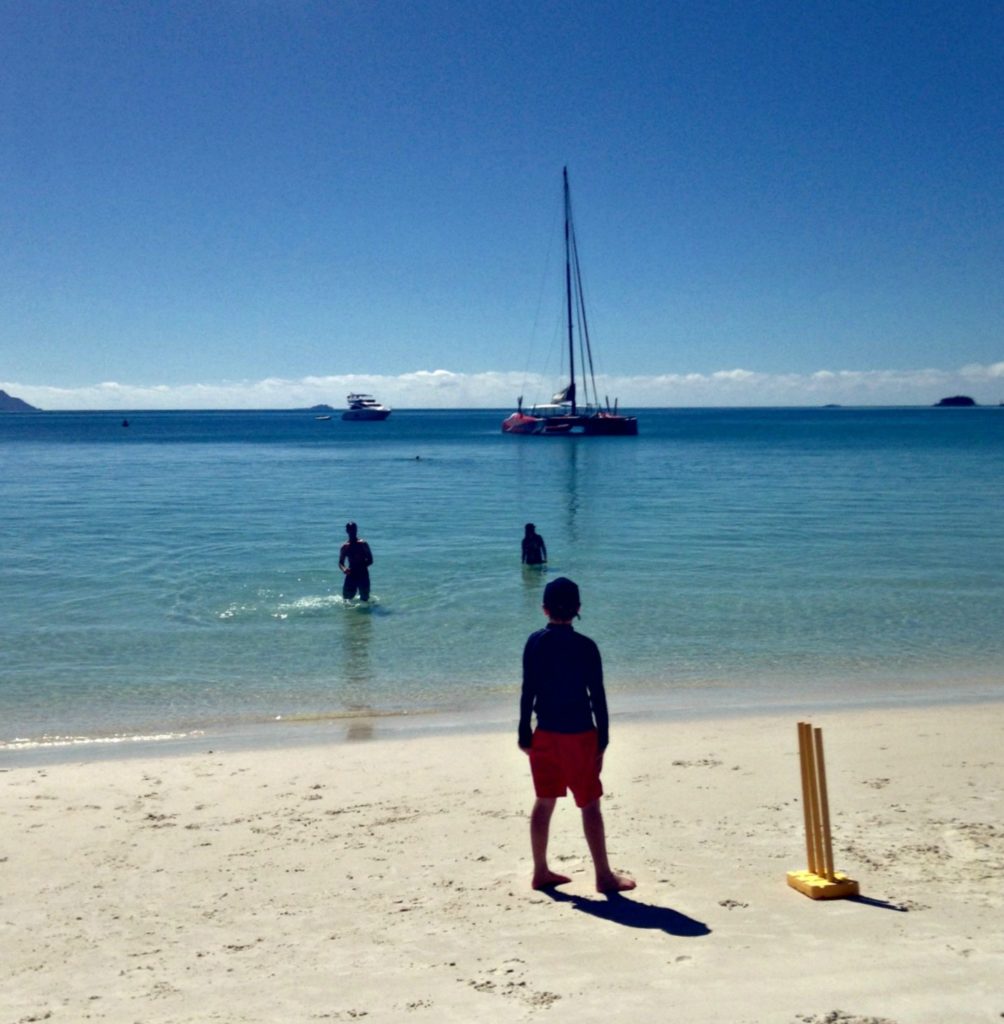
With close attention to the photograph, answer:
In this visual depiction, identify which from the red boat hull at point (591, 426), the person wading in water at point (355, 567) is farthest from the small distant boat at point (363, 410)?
the person wading in water at point (355, 567)

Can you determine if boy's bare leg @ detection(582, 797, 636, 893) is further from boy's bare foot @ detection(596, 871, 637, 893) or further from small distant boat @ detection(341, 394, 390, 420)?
small distant boat @ detection(341, 394, 390, 420)

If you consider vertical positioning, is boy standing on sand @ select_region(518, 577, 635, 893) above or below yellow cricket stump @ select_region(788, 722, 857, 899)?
above

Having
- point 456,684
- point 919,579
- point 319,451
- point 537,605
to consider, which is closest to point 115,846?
point 456,684

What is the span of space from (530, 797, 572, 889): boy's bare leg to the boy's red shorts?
167 millimetres

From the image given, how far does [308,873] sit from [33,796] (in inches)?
126

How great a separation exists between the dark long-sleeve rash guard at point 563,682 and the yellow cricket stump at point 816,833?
115 cm

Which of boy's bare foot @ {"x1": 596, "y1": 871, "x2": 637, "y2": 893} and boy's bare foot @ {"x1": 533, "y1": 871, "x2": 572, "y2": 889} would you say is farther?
boy's bare foot @ {"x1": 533, "y1": 871, "x2": 572, "y2": 889}

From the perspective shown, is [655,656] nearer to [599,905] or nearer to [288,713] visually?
[288,713]

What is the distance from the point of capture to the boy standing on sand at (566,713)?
5.66 meters

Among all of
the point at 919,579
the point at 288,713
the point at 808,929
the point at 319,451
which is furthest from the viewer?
the point at 319,451

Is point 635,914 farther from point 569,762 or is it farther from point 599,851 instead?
point 569,762

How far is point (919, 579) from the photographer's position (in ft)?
66.1

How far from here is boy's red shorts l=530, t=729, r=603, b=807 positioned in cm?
573

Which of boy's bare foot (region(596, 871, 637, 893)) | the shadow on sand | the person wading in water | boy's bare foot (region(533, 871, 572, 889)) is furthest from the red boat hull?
the shadow on sand
